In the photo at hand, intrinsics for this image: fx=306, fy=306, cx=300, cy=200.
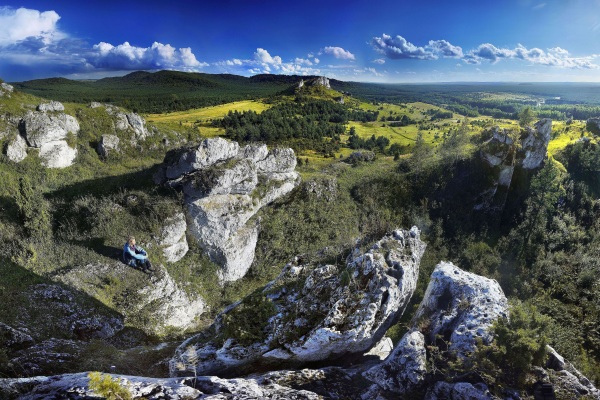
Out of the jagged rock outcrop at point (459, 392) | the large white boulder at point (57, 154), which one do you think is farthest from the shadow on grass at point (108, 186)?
the jagged rock outcrop at point (459, 392)

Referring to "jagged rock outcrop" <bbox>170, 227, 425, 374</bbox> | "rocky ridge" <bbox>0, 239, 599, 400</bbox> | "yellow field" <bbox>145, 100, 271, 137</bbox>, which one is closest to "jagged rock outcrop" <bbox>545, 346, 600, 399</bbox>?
"rocky ridge" <bbox>0, 239, 599, 400</bbox>

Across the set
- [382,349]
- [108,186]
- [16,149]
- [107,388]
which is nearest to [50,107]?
[16,149]

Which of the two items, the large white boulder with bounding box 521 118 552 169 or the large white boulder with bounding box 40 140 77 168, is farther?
the large white boulder with bounding box 521 118 552 169

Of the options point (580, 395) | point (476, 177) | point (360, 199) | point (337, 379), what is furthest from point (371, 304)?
point (476, 177)

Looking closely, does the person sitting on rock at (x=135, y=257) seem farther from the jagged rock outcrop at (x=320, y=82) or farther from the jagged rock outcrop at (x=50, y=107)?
the jagged rock outcrop at (x=320, y=82)

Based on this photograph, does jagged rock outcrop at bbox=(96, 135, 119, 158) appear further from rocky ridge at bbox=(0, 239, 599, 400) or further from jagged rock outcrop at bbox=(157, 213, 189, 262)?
rocky ridge at bbox=(0, 239, 599, 400)

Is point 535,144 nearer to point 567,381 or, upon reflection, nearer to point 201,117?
point 567,381
